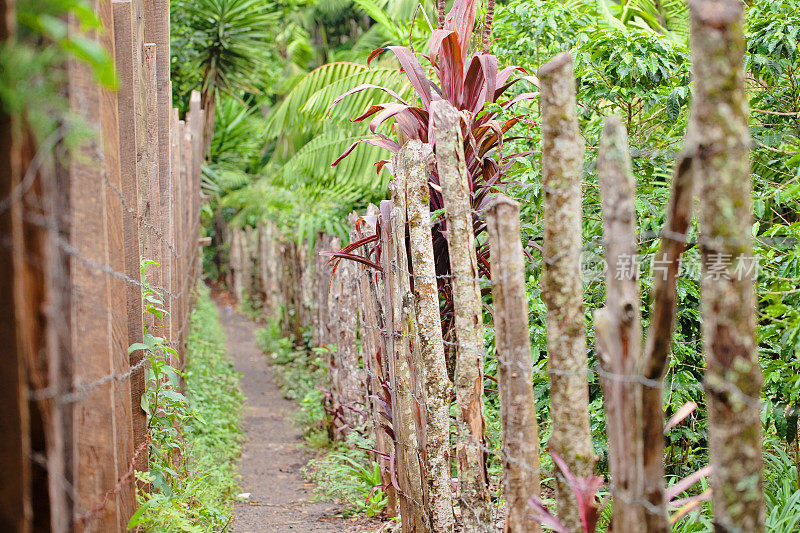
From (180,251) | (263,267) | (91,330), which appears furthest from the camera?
(263,267)

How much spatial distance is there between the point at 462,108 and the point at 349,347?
255 centimetres

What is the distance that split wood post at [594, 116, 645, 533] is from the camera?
5.19 feet

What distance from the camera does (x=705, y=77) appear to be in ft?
4.74

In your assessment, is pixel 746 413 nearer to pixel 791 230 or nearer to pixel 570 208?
pixel 570 208

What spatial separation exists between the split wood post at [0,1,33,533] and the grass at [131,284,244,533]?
969 mm

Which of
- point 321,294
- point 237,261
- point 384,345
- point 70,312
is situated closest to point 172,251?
point 384,345

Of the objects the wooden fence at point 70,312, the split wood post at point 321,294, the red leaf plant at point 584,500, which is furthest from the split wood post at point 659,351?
the split wood post at point 321,294

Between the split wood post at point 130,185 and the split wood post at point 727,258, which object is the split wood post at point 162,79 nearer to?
the split wood post at point 130,185

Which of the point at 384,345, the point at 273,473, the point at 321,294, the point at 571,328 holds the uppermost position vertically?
the point at 571,328

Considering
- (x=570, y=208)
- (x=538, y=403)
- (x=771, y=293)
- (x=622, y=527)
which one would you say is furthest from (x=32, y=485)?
(x=538, y=403)

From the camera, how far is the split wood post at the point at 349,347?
532 cm

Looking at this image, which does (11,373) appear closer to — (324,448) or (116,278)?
(116,278)

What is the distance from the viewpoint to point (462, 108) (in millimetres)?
3404

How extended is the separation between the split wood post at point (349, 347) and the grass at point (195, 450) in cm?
97
